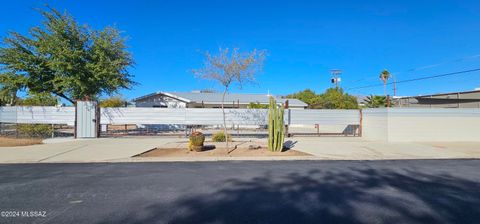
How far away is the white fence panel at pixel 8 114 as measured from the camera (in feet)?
58.7

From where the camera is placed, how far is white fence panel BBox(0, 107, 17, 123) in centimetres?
1791

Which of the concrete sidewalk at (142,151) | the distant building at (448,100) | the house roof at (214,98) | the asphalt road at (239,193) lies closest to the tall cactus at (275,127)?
the concrete sidewalk at (142,151)

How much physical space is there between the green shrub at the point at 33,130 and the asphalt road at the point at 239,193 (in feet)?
31.7

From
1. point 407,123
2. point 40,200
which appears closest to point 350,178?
point 40,200

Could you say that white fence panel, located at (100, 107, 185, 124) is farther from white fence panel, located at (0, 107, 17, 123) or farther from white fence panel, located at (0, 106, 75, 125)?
white fence panel, located at (0, 107, 17, 123)

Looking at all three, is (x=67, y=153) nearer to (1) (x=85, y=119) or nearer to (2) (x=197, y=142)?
(2) (x=197, y=142)

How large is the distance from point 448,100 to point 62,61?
31762 millimetres

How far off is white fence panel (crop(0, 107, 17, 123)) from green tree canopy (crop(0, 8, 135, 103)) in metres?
1.39

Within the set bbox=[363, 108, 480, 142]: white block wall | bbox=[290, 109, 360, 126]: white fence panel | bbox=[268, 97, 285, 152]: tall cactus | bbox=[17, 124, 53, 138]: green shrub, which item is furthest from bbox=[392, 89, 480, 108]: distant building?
bbox=[17, 124, 53, 138]: green shrub

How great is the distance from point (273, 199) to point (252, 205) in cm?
55

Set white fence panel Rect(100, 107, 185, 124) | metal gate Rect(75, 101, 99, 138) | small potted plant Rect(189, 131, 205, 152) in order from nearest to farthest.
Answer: small potted plant Rect(189, 131, 205, 152)
metal gate Rect(75, 101, 99, 138)
white fence panel Rect(100, 107, 185, 124)

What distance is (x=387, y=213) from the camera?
15.4ft

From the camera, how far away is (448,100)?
27141 mm

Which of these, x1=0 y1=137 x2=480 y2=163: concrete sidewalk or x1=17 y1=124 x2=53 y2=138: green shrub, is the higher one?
x1=17 y1=124 x2=53 y2=138: green shrub
